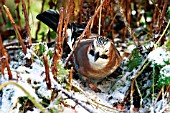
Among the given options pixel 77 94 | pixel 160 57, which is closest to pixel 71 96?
pixel 77 94

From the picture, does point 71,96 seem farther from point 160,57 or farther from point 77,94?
point 160,57

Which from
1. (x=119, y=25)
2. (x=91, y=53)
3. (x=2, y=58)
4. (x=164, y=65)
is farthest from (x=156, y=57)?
(x=119, y=25)

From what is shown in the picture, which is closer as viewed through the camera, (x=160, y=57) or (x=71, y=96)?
(x=71, y=96)

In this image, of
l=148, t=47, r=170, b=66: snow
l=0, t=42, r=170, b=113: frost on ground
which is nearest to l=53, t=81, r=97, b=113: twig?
l=0, t=42, r=170, b=113: frost on ground

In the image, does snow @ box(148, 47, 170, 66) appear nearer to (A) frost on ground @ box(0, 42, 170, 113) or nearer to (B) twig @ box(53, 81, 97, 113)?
(A) frost on ground @ box(0, 42, 170, 113)

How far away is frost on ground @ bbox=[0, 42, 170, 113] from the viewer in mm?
2732

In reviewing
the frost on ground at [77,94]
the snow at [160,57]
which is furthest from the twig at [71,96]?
the snow at [160,57]

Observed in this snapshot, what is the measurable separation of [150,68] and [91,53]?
50 cm

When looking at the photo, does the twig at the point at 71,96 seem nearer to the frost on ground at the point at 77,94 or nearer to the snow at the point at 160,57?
the frost on ground at the point at 77,94

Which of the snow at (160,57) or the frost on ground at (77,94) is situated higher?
the snow at (160,57)

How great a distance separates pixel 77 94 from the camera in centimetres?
301

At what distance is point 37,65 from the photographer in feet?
10.2

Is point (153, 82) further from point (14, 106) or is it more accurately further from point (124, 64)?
point (14, 106)

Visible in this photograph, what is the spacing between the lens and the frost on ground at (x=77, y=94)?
8.96 feet
